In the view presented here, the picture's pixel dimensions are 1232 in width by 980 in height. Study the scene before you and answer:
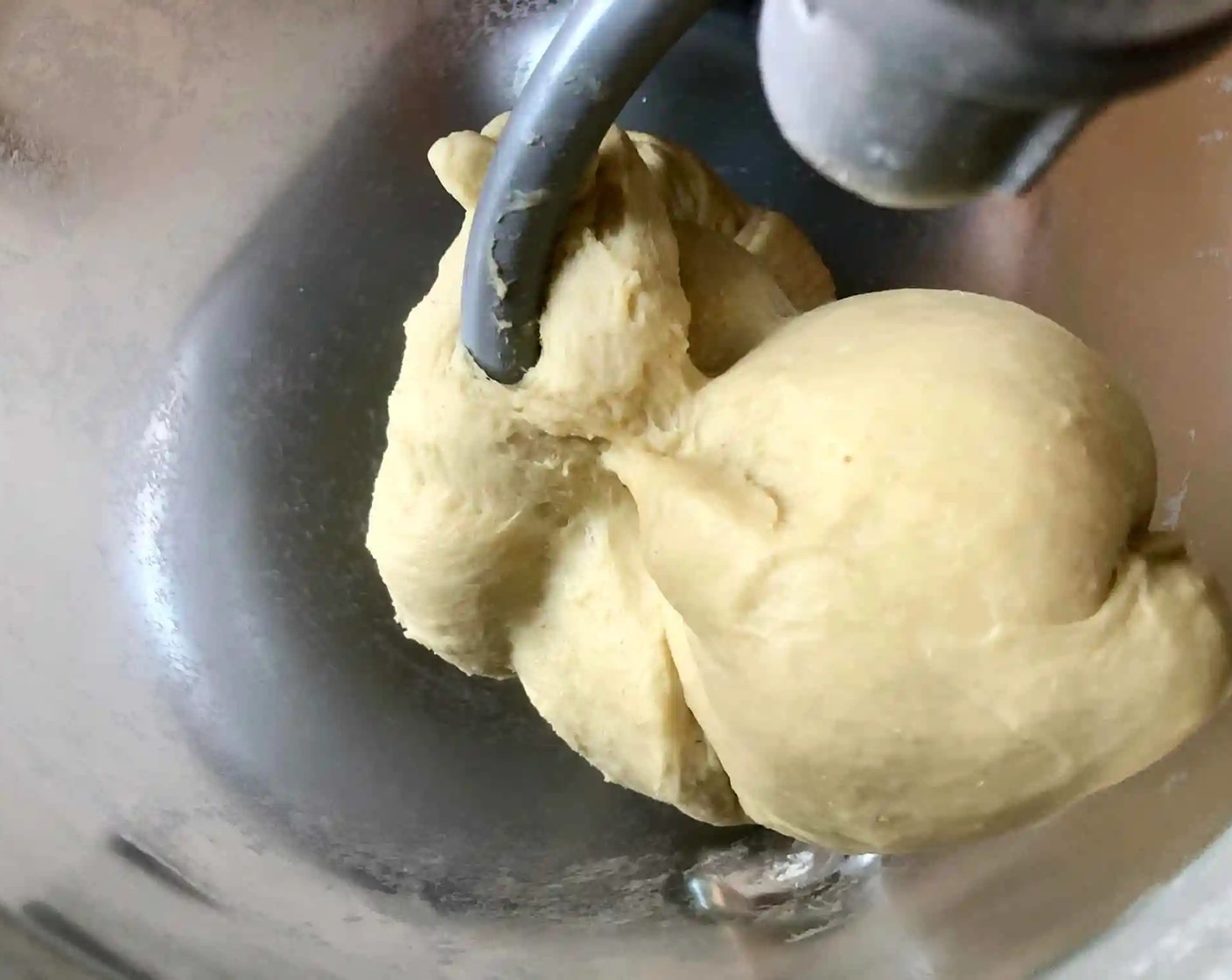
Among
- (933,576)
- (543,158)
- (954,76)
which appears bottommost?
(933,576)

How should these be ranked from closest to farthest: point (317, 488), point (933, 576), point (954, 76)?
point (954, 76), point (933, 576), point (317, 488)

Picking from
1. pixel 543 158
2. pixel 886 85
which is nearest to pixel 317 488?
pixel 543 158

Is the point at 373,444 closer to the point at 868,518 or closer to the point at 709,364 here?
the point at 709,364

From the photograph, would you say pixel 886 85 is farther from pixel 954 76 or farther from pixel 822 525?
pixel 822 525

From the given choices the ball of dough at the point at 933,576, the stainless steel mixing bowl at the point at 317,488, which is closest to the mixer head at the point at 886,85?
the ball of dough at the point at 933,576

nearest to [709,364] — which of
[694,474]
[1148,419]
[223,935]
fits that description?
[694,474]

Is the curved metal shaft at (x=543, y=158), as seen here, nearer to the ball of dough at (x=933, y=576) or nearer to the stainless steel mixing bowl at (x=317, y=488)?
the ball of dough at (x=933, y=576)
